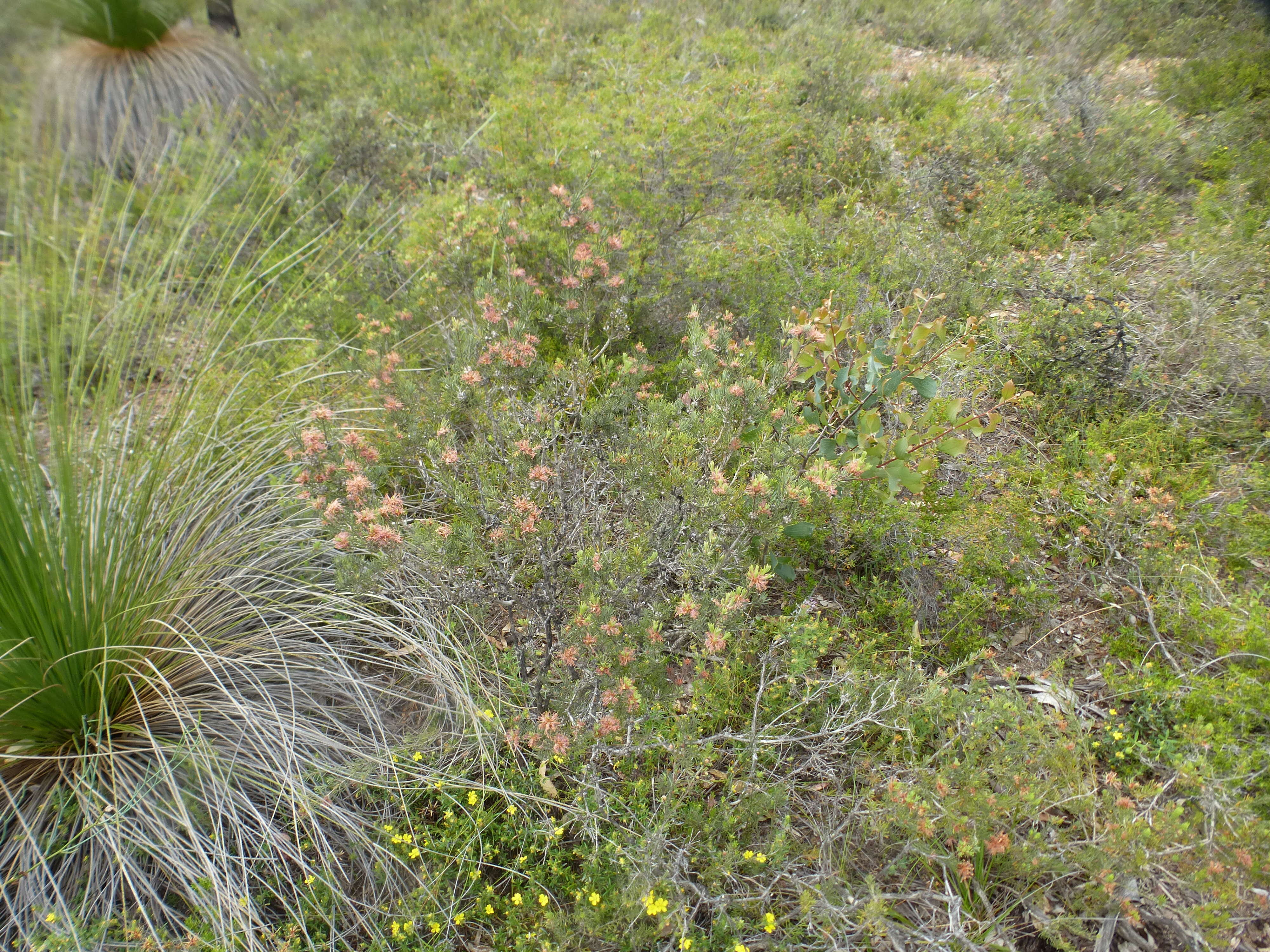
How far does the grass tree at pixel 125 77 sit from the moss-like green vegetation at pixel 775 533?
1.79 feet

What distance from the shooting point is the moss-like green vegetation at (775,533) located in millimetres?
1812

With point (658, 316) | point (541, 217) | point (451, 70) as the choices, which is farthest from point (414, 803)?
point (451, 70)

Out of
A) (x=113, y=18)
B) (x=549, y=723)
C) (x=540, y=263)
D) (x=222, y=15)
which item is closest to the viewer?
(x=549, y=723)

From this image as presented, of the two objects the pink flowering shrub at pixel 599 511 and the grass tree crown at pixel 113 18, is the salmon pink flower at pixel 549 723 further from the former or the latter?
the grass tree crown at pixel 113 18

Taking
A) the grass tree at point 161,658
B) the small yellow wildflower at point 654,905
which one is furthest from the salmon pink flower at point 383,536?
the small yellow wildflower at point 654,905

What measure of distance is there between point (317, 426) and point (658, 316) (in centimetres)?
180

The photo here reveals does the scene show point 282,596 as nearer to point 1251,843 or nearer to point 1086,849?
point 1086,849

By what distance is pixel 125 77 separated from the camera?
5.37 m

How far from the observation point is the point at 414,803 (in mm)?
2062

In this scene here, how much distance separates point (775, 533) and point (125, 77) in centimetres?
639

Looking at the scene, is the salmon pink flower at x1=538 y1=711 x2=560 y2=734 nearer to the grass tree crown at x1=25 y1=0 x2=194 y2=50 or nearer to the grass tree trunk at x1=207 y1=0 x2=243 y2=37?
the grass tree crown at x1=25 y1=0 x2=194 y2=50

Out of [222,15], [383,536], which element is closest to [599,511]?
[383,536]

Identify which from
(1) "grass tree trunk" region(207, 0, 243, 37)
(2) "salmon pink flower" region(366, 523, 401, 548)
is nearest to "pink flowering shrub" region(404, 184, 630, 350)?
(2) "salmon pink flower" region(366, 523, 401, 548)

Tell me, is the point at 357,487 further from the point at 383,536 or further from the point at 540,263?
the point at 540,263
